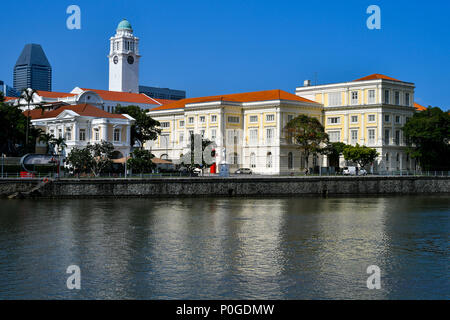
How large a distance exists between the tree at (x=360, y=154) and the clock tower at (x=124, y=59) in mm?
84388

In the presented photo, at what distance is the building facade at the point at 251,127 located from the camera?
103812mm

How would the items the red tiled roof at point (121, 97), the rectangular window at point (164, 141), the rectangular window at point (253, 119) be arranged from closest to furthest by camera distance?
the rectangular window at point (253, 119)
the rectangular window at point (164, 141)
the red tiled roof at point (121, 97)

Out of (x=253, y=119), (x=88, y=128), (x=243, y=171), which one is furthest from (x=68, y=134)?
(x=253, y=119)

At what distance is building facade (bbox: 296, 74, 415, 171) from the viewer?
105 metres

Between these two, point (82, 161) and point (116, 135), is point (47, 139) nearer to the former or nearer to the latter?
point (116, 135)

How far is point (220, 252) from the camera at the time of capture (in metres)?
33.6

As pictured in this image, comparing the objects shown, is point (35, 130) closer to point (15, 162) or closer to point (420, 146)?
point (15, 162)

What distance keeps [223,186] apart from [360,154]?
35.4 metres

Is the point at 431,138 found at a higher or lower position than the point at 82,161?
higher

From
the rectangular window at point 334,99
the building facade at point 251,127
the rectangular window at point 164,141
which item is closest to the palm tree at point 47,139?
the building facade at point 251,127

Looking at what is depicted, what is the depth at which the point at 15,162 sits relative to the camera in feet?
243

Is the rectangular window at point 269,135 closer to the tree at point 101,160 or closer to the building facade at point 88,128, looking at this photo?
the building facade at point 88,128

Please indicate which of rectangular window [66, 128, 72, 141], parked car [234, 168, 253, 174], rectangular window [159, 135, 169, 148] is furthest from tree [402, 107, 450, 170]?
rectangular window [66, 128, 72, 141]

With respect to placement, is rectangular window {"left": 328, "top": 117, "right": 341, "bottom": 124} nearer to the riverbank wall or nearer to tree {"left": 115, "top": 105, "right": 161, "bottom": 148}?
the riverbank wall
